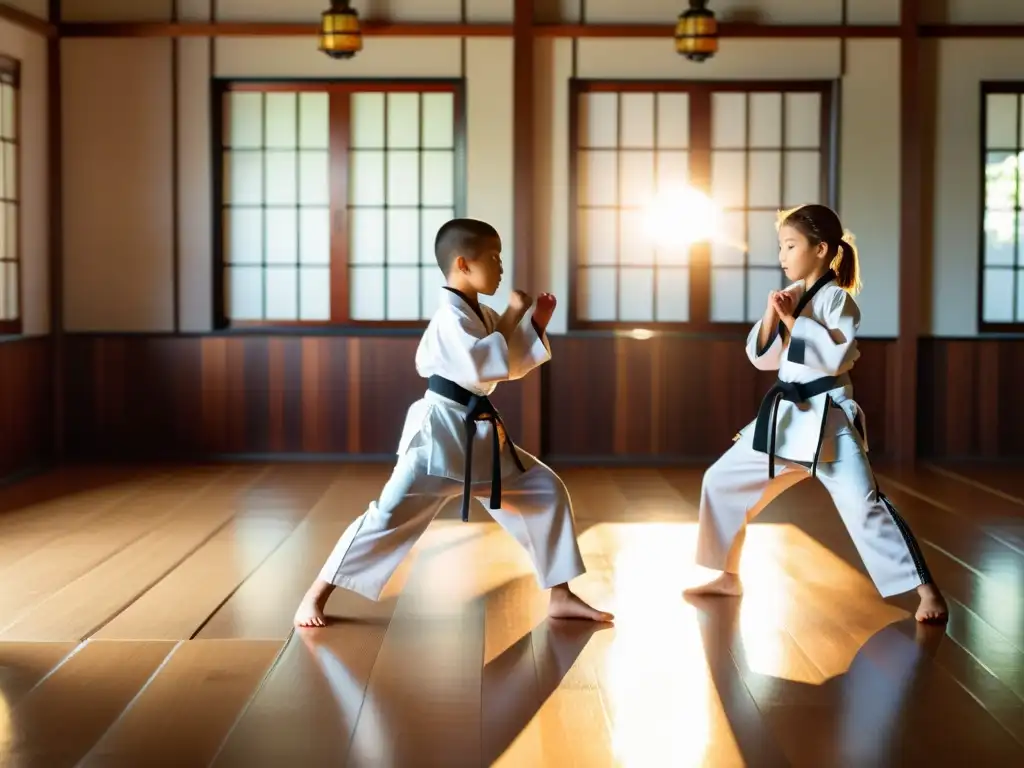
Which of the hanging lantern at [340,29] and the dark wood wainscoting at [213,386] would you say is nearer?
the hanging lantern at [340,29]

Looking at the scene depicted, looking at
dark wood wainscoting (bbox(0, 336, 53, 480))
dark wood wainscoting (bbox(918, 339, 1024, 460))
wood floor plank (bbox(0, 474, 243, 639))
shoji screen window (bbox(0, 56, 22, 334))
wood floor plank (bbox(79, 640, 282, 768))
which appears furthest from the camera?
dark wood wainscoting (bbox(918, 339, 1024, 460))

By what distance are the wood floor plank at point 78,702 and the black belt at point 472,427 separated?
84 centimetres

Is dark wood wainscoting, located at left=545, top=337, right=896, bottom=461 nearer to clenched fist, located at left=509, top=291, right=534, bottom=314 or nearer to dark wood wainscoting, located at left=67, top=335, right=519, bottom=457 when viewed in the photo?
dark wood wainscoting, located at left=67, top=335, right=519, bottom=457

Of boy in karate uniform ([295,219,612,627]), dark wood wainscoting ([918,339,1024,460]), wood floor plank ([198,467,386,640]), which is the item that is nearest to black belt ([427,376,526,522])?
boy in karate uniform ([295,219,612,627])

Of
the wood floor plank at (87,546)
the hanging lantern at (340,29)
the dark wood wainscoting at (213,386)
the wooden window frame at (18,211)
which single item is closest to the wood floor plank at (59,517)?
the wood floor plank at (87,546)

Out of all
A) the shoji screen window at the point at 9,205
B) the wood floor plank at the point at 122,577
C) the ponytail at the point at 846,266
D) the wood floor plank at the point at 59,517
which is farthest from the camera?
the shoji screen window at the point at 9,205

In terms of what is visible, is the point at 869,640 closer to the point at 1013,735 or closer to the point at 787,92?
the point at 1013,735

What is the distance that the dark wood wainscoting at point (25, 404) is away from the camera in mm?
→ 6000

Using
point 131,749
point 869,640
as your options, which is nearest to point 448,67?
point 869,640

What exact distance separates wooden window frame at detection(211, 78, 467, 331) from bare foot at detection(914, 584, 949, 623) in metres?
3.82

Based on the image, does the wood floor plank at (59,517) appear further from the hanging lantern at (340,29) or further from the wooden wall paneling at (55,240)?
the hanging lantern at (340,29)

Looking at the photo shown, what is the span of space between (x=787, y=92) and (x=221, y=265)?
10.2 ft

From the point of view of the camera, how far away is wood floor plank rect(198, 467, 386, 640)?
10.9ft

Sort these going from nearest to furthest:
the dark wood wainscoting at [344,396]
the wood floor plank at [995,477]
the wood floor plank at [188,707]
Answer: the wood floor plank at [188,707]
the wood floor plank at [995,477]
the dark wood wainscoting at [344,396]
